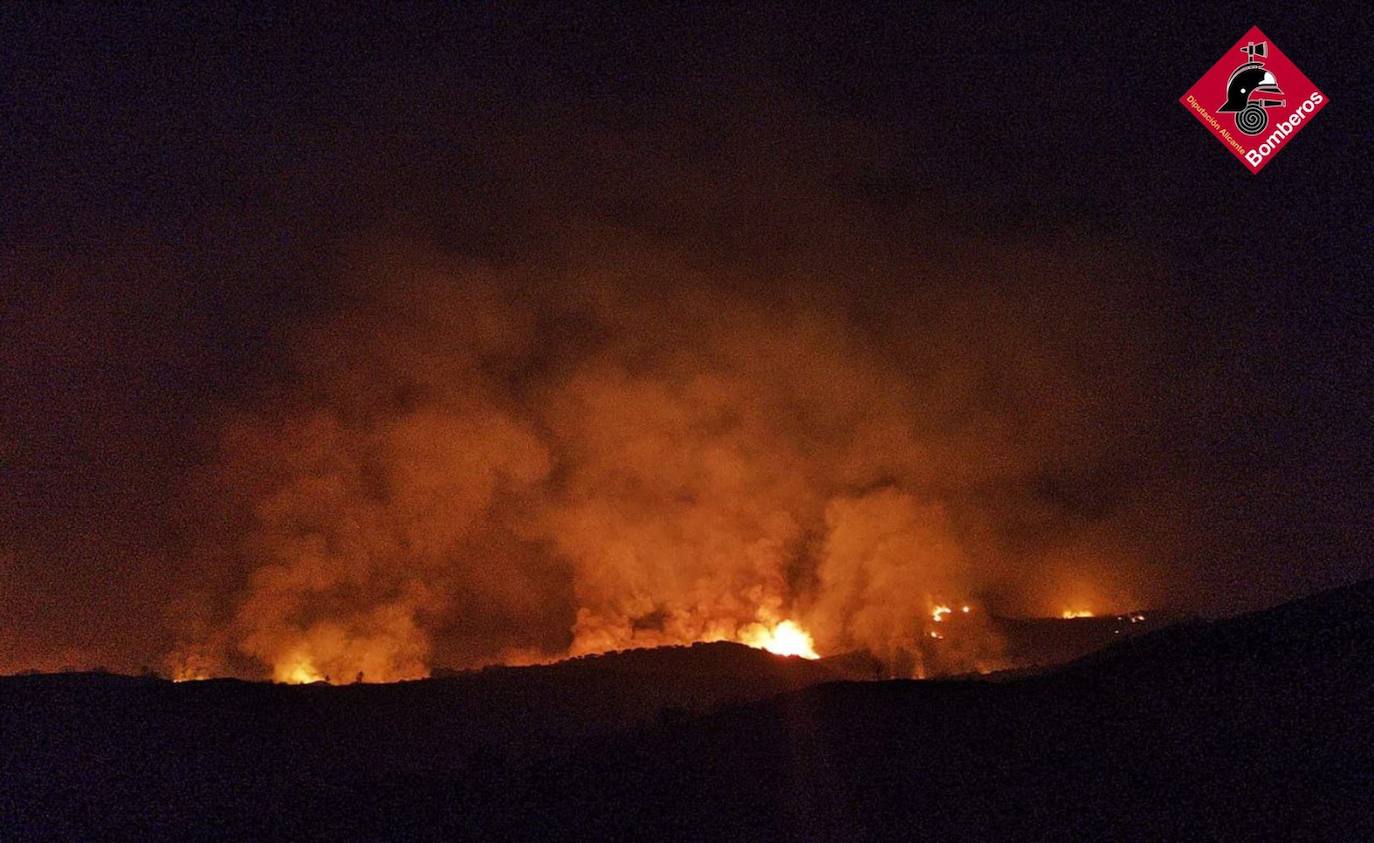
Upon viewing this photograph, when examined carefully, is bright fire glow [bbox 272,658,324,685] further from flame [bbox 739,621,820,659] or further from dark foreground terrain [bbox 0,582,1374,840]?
flame [bbox 739,621,820,659]

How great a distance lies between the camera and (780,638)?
109ft

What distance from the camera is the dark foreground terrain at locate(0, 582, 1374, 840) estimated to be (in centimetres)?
826

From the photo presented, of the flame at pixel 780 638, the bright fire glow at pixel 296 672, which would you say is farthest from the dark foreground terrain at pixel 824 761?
the flame at pixel 780 638

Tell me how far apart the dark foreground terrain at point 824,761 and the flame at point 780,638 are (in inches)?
728

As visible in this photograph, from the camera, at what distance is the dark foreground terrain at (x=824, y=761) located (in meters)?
8.26

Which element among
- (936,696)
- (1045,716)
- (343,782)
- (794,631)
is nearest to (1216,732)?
(1045,716)

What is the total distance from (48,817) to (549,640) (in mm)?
24591

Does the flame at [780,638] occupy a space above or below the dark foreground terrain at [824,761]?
above

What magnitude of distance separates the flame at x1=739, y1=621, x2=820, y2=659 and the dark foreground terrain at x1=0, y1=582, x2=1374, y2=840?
18488 mm

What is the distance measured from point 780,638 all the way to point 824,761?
2330 centimetres

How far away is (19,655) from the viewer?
32.6m

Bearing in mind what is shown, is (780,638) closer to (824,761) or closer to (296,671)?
(296,671)

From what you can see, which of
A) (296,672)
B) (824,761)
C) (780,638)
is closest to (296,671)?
(296,672)

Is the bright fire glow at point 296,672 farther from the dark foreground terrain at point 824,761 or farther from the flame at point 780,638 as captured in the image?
the flame at point 780,638
